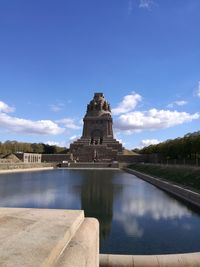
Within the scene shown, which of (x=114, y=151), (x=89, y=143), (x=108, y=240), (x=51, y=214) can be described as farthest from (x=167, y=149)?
(x=51, y=214)

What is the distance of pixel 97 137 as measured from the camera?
398ft

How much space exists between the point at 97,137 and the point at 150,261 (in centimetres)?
11350

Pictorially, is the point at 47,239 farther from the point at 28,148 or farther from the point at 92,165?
the point at 28,148

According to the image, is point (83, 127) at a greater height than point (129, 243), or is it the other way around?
point (83, 127)

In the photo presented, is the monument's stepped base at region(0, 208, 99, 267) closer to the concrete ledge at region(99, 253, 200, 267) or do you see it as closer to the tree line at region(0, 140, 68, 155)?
the concrete ledge at region(99, 253, 200, 267)

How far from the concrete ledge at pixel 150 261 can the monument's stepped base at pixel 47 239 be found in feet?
10.8

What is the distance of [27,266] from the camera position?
2.85 meters

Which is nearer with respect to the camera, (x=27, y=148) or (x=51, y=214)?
(x=51, y=214)

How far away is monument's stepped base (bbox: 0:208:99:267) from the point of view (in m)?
3.12

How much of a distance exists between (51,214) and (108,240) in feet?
28.5

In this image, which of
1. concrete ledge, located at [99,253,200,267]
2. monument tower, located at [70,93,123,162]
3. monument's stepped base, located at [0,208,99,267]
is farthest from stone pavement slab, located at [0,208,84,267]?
monument tower, located at [70,93,123,162]

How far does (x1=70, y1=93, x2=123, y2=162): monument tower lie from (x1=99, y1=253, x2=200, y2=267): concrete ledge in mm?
97666

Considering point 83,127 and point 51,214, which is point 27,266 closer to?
point 51,214

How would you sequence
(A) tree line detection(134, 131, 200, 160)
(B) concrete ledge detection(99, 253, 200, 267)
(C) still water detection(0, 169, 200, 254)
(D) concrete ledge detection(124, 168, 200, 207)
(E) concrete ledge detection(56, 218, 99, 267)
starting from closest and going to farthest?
(E) concrete ledge detection(56, 218, 99, 267)
(B) concrete ledge detection(99, 253, 200, 267)
(C) still water detection(0, 169, 200, 254)
(D) concrete ledge detection(124, 168, 200, 207)
(A) tree line detection(134, 131, 200, 160)
